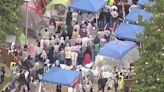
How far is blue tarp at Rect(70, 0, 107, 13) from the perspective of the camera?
35375 mm

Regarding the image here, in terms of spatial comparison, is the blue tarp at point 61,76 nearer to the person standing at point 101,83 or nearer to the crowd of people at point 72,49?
the crowd of people at point 72,49

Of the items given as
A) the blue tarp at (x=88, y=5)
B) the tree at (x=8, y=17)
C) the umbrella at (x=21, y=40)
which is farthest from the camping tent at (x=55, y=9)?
the tree at (x=8, y=17)

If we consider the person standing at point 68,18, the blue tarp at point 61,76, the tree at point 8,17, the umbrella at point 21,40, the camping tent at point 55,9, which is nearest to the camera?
the blue tarp at point 61,76

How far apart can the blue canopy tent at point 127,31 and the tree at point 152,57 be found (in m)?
8.54

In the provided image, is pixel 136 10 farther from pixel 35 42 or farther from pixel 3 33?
pixel 3 33

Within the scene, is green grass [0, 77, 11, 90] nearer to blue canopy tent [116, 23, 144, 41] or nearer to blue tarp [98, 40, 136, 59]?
blue tarp [98, 40, 136, 59]

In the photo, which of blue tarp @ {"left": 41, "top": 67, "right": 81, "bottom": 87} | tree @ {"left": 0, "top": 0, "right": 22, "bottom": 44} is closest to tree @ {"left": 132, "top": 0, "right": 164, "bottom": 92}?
blue tarp @ {"left": 41, "top": 67, "right": 81, "bottom": 87}

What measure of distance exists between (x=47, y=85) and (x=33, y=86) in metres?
0.67

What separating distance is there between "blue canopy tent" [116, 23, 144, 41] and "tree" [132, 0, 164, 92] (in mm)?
8541

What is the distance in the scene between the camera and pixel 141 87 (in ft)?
74.5

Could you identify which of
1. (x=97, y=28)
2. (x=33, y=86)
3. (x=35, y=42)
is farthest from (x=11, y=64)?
(x=97, y=28)

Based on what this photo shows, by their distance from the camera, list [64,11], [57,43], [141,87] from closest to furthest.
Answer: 1. [141,87]
2. [57,43]
3. [64,11]

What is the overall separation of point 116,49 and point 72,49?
8.27ft

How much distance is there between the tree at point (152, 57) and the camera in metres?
22.5
